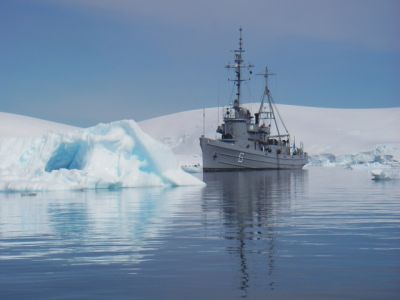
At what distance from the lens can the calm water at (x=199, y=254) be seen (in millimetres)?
7102

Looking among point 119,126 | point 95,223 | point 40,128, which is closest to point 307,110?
point 40,128

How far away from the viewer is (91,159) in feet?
90.2

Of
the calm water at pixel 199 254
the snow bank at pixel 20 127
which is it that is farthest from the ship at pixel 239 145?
the calm water at pixel 199 254

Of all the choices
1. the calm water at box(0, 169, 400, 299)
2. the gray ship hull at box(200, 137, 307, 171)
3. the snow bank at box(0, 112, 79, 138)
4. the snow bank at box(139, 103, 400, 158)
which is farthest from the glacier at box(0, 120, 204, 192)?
the snow bank at box(139, 103, 400, 158)

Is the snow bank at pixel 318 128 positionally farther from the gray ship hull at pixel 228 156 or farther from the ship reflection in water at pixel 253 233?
the ship reflection in water at pixel 253 233

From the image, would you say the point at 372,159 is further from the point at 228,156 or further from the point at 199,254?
the point at 199,254

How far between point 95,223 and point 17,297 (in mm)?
7251

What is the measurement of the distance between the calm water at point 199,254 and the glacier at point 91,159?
33.6 ft

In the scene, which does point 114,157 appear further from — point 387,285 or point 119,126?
point 387,285

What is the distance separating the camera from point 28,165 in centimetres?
2792

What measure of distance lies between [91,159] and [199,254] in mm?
18691

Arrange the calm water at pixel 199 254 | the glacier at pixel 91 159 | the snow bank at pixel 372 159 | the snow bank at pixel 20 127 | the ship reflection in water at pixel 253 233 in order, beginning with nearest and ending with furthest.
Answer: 1. the calm water at pixel 199 254
2. the ship reflection in water at pixel 253 233
3. the glacier at pixel 91 159
4. the snow bank at pixel 20 127
5. the snow bank at pixel 372 159

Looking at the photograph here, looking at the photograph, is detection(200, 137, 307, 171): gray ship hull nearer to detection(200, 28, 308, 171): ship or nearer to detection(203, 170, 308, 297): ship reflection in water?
detection(200, 28, 308, 171): ship

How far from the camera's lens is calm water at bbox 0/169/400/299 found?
7.10 m
